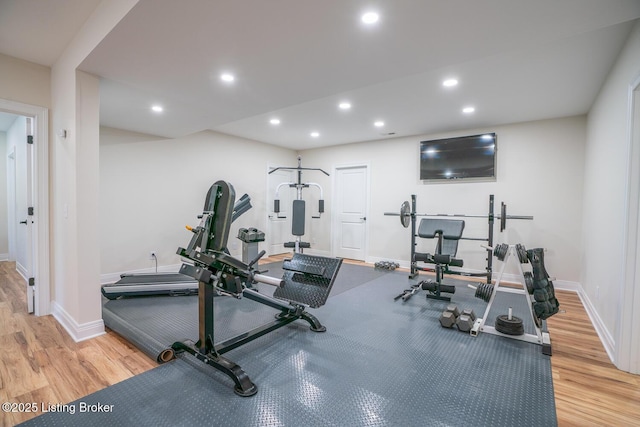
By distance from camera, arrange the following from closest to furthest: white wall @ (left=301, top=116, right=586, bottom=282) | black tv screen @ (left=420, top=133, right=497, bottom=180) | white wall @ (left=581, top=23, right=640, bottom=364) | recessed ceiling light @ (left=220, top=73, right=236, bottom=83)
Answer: white wall @ (left=581, top=23, right=640, bottom=364) → recessed ceiling light @ (left=220, top=73, right=236, bottom=83) → white wall @ (left=301, top=116, right=586, bottom=282) → black tv screen @ (left=420, top=133, right=497, bottom=180)

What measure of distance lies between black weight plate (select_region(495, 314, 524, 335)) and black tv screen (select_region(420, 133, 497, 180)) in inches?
111

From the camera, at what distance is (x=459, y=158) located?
16.3 ft

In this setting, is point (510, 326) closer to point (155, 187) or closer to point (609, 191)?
point (609, 191)

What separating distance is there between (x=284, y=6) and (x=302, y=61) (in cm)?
64

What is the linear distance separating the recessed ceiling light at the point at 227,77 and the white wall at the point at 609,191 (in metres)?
3.06

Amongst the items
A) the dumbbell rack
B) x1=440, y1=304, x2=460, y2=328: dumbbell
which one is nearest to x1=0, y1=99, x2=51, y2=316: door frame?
x1=440, y1=304, x2=460, y2=328: dumbbell

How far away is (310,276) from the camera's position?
2.58 metres

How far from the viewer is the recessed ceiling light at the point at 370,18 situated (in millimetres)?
1702

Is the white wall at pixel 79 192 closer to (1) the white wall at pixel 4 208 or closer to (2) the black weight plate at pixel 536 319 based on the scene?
(2) the black weight plate at pixel 536 319

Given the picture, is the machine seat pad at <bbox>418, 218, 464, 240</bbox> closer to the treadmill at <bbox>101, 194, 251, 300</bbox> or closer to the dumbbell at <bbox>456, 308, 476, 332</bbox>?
the dumbbell at <bbox>456, 308, 476, 332</bbox>

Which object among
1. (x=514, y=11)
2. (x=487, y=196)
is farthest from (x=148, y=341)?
(x=487, y=196)

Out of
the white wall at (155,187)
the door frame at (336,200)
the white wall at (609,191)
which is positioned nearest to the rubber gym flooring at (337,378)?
the white wall at (609,191)

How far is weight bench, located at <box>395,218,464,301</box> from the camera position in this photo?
364 centimetres

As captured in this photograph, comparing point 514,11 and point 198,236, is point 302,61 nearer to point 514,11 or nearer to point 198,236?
point 514,11
